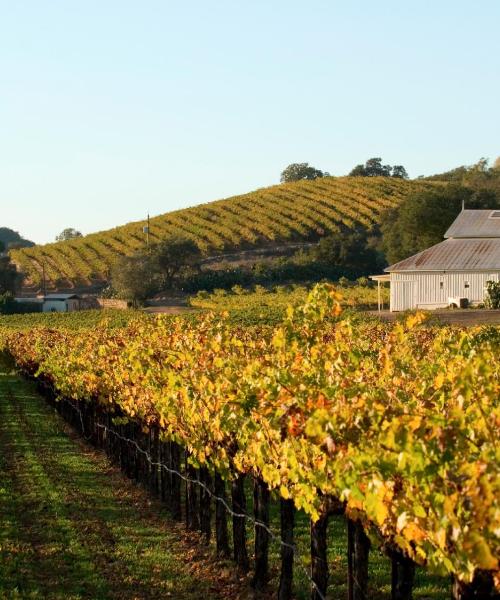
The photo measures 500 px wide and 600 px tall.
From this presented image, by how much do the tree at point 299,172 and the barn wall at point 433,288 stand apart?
362ft

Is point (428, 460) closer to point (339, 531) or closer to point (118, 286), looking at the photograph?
point (339, 531)

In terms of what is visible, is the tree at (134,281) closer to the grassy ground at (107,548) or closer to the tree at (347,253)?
the tree at (347,253)

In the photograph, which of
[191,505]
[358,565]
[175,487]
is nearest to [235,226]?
[175,487]

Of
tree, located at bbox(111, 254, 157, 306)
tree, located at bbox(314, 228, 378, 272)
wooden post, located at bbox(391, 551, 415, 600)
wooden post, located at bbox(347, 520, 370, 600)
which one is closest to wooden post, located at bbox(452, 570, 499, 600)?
wooden post, located at bbox(391, 551, 415, 600)

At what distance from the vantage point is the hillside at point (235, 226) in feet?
307

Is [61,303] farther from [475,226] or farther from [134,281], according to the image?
[475,226]

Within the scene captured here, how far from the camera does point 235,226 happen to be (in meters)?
98.8

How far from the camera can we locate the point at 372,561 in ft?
36.0

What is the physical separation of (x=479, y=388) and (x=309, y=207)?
98138 mm

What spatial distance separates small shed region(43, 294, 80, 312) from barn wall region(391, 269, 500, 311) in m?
32.6

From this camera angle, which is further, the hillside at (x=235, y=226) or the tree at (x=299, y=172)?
the tree at (x=299, y=172)

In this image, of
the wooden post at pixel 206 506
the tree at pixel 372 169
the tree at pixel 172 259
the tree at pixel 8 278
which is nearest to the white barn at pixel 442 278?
the tree at pixel 172 259

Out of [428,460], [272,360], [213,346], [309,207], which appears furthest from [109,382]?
[309,207]

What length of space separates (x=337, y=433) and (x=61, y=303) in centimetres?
7360
